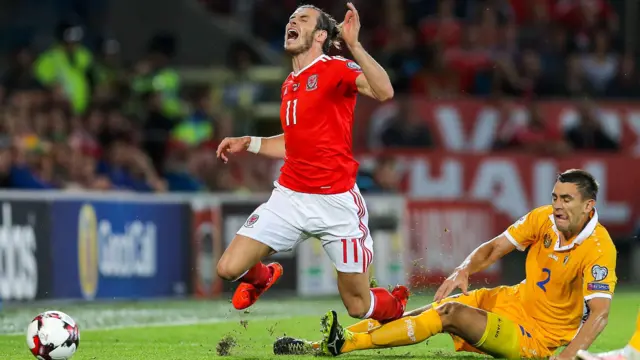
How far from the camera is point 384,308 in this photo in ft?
26.3

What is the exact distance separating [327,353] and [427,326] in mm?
689

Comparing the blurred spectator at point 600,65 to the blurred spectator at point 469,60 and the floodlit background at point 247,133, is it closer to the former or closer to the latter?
the floodlit background at point 247,133

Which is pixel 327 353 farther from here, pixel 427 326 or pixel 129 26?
pixel 129 26

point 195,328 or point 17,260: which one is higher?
point 17,260

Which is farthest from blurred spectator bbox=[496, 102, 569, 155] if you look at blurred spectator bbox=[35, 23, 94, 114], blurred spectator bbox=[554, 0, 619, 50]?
blurred spectator bbox=[35, 23, 94, 114]

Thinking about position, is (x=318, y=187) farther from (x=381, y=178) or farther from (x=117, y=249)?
(x=381, y=178)

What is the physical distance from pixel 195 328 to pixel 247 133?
645cm

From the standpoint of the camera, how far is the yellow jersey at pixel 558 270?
24.8 feet

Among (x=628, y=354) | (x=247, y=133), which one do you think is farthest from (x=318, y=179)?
(x=247, y=133)

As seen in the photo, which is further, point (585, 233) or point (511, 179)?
point (511, 179)

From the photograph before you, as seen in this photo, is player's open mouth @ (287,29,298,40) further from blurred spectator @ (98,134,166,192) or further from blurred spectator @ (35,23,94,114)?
blurred spectator @ (35,23,94,114)

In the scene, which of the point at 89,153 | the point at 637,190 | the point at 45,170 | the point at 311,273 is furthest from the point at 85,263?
the point at 637,190

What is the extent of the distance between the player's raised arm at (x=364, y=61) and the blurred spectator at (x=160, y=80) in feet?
30.4

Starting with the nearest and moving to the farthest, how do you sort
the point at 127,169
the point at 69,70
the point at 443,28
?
1. the point at 127,169
2. the point at 69,70
3. the point at 443,28
